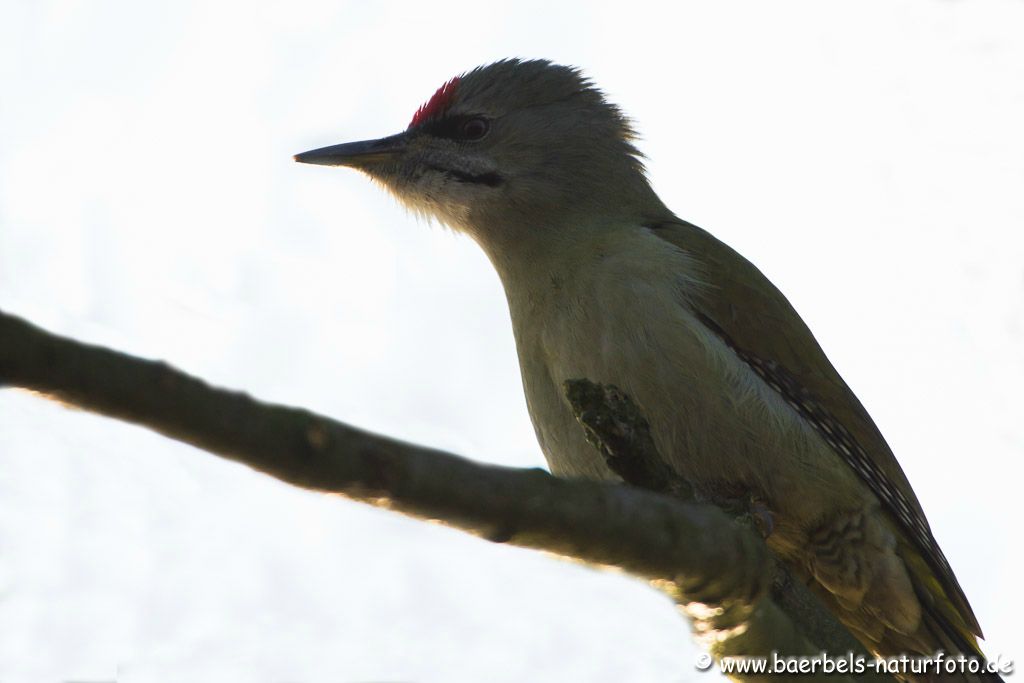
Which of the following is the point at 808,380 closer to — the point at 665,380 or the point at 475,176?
the point at 665,380

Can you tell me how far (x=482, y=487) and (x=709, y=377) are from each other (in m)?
3.10

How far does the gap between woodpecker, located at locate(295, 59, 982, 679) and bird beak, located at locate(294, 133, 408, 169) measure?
528 millimetres

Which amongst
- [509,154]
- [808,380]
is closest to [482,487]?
[808,380]

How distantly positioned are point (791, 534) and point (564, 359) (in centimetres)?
151

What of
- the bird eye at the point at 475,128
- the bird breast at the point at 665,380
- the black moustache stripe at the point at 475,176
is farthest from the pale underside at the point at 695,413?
the bird eye at the point at 475,128

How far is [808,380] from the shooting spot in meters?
6.40

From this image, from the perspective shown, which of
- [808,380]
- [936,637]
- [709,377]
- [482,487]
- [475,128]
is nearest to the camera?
[482,487]

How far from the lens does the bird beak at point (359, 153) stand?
7398 mm

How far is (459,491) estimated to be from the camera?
2.77 m

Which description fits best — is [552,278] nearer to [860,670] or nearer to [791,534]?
[791,534]

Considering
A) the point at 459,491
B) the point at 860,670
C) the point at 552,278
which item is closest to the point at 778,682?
the point at 860,670

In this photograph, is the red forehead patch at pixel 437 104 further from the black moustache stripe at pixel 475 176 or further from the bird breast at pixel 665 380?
the bird breast at pixel 665 380

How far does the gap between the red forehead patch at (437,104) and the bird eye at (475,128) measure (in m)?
0.22

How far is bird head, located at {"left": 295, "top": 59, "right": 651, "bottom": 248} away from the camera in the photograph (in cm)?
685
